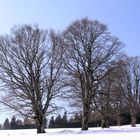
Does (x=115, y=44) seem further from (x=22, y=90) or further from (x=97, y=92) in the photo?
(x=22, y=90)

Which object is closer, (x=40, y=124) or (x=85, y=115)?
(x=40, y=124)

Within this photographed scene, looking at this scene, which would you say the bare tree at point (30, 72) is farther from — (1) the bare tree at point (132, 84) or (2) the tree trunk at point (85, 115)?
(1) the bare tree at point (132, 84)

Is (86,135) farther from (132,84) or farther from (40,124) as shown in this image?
(132,84)

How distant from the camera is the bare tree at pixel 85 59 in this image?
38281 millimetres

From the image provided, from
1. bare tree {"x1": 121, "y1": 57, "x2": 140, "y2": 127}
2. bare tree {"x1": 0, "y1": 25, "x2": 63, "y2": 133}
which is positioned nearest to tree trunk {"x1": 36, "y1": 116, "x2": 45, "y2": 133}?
bare tree {"x1": 0, "y1": 25, "x2": 63, "y2": 133}

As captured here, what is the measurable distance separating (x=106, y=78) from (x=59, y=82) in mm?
4904

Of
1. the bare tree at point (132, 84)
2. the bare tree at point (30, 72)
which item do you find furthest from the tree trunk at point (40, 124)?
the bare tree at point (132, 84)

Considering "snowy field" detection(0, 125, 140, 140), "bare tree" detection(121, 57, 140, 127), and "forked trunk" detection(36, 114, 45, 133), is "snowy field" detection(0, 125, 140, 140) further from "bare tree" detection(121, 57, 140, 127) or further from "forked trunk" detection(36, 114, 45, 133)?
"bare tree" detection(121, 57, 140, 127)

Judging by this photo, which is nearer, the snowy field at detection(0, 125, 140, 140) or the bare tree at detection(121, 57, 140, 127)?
the snowy field at detection(0, 125, 140, 140)

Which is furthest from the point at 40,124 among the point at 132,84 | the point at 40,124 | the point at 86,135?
the point at 132,84

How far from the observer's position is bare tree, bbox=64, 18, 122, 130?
126 feet

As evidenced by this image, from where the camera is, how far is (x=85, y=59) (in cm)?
3862

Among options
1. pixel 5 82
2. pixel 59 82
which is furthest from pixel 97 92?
pixel 5 82

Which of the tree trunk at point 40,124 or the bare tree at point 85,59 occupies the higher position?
the bare tree at point 85,59
